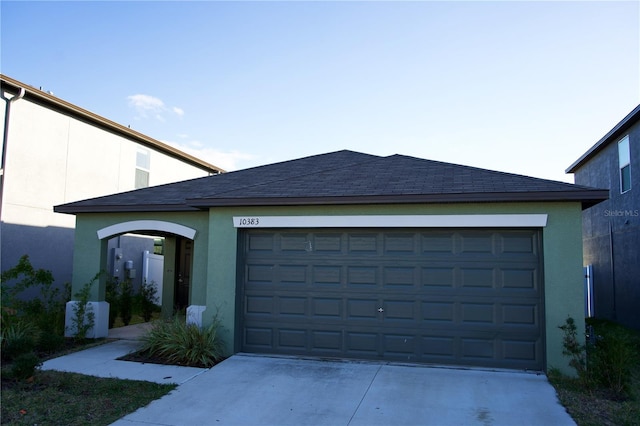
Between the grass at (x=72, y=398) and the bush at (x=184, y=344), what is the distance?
49.0 inches

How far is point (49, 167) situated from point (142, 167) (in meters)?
→ 4.21

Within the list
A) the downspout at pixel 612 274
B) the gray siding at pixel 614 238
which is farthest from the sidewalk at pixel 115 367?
the downspout at pixel 612 274

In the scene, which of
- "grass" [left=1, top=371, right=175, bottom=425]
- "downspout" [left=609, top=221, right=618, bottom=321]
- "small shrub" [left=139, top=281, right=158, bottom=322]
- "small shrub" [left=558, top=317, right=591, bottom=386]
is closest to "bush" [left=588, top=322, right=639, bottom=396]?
"small shrub" [left=558, top=317, right=591, bottom=386]

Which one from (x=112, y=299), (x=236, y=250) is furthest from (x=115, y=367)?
(x=112, y=299)

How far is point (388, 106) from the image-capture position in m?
16.7

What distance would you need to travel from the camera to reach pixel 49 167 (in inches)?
551

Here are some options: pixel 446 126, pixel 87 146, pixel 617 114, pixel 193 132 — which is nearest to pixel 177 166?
pixel 193 132

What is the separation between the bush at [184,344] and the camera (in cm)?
889

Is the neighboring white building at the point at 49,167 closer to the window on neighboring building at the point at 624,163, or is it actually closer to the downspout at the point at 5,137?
the downspout at the point at 5,137

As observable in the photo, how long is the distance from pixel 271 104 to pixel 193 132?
618cm

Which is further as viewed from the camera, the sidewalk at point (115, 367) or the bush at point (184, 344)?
the bush at point (184, 344)

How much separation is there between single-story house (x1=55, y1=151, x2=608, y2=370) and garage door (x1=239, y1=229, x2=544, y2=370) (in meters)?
0.02

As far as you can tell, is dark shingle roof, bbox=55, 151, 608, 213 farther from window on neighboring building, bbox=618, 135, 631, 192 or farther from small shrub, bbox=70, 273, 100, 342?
window on neighboring building, bbox=618, 135, 631, 192

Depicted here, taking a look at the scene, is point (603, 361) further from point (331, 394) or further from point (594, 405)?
point (331, 394)
